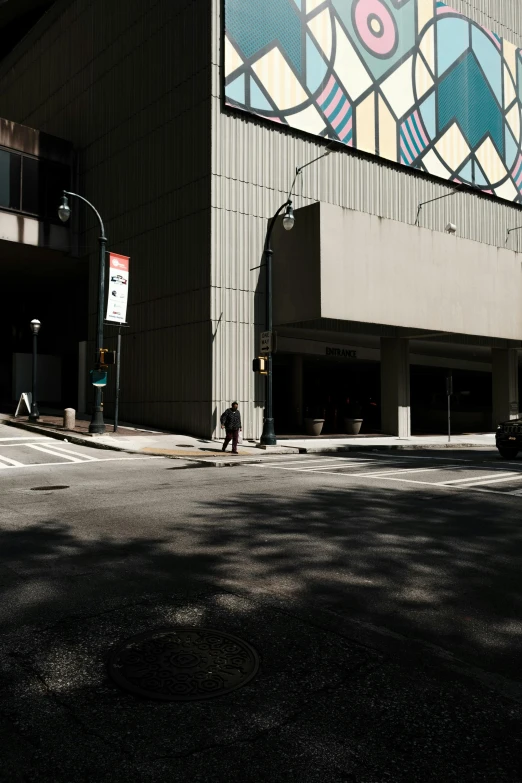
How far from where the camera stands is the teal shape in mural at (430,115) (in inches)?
1326

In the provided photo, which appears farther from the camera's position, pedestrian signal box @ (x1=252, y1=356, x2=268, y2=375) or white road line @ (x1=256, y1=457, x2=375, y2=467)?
A: pedestrian signal box @ (x1=252, y1=356, x2=268, y2=375)

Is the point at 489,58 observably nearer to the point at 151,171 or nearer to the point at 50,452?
the point at 151,171

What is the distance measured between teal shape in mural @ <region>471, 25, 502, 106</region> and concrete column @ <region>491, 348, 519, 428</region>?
588 inches

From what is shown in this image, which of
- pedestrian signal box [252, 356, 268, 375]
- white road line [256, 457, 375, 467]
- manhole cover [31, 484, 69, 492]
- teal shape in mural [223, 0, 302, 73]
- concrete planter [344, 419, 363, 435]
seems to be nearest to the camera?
manhole cover [31, 484, 69, 492]

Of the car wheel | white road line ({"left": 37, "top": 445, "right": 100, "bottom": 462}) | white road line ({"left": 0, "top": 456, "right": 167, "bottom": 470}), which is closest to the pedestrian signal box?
white road line ({"left": 0, "top": 456, "right": 167, "bottom": 470})

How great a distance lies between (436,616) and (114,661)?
242 centimetres

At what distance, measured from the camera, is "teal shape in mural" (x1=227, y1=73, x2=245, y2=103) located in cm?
2627

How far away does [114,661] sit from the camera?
3930 millimetres

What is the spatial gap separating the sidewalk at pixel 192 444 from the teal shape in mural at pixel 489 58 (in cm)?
2182

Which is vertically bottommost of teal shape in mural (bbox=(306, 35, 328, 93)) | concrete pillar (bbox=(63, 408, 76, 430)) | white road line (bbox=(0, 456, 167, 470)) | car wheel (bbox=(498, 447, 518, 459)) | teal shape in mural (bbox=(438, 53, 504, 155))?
white road line (bbox=(0, 456, 167, 470))

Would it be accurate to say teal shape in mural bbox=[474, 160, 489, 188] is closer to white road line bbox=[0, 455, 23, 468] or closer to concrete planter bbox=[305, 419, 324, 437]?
concrete planter bbox=[305, 419, 324, 437]

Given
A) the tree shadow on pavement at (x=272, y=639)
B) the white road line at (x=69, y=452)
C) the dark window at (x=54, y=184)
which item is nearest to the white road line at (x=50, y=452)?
the white road line at (x=69, y=452)

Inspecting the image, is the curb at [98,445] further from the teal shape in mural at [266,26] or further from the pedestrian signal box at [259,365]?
the teal shape in mural at [266,26]

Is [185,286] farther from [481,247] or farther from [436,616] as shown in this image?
[436,616]
